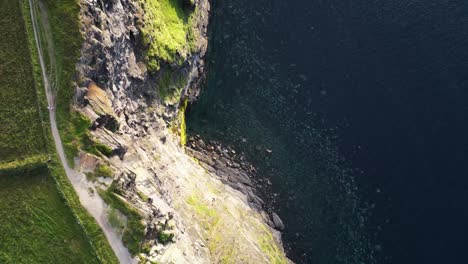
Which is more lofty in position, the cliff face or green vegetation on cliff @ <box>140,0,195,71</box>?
green vegetation on cliff @ <box>140,0,195,71</box>

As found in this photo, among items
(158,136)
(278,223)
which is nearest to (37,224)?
(158,136)

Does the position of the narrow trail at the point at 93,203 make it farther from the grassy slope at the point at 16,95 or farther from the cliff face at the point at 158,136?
the grassy slope at the point at 16,95

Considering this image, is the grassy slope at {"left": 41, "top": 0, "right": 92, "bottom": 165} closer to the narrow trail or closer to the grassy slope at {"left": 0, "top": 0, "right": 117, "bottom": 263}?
the narrow trail

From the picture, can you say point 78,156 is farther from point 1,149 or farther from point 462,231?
point 462,231

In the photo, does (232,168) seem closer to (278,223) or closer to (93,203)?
(278,223)

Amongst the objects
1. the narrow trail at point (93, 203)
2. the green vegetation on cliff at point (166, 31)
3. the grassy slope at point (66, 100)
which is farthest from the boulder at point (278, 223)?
the grassy slope at point (66, 100)

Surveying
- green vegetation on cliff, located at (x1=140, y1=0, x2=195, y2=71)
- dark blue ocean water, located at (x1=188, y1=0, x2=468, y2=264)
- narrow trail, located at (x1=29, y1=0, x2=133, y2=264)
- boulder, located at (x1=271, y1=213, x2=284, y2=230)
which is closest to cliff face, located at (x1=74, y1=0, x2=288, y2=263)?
green vegetation on cliff, located at (x1=140, y1=0, x2=195, y2=71)
